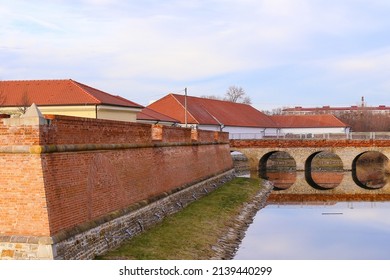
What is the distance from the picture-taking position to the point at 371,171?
140 feet

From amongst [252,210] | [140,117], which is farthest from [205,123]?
[252,210]

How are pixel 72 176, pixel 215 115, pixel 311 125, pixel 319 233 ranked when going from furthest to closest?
pixel 311 125
pixel 215 115
pixel 319 233
pixel 72 176

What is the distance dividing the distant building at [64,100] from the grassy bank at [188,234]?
6.20 m

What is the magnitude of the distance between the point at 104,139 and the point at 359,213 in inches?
579

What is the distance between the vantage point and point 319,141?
4016 centimetres

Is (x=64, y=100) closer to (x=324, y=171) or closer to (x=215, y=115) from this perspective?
(x=324, y=171)

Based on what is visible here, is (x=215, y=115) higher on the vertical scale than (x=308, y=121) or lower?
higher

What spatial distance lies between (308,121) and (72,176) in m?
56.9

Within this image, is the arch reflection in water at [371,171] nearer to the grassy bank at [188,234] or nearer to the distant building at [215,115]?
the distant building at [215,115]

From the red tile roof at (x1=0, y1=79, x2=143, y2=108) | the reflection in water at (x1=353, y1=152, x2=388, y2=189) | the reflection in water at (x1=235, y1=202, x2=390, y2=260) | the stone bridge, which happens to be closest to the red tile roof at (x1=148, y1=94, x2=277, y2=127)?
the stone bridge

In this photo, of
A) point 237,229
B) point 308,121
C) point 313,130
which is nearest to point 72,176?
point 237,229

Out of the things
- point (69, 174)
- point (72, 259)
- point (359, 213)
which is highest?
point (69, 174)

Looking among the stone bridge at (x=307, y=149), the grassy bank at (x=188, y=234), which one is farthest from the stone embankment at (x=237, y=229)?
the stone bridge at (x=307, y=149)
